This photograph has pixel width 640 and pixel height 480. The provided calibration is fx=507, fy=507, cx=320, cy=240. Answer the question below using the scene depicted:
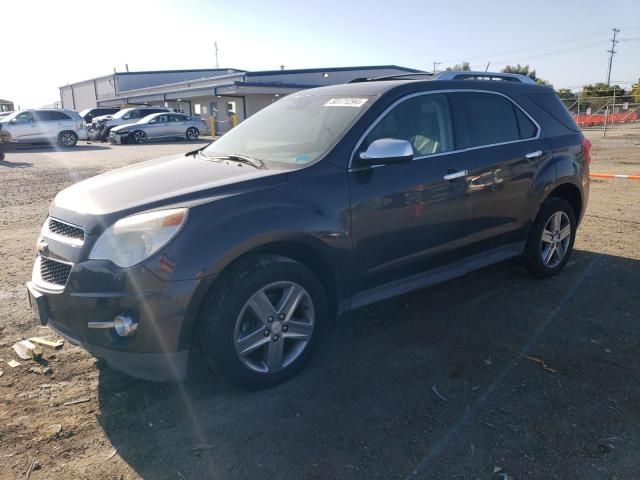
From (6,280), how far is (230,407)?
3.36 meters

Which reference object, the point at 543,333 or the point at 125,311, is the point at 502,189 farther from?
the point at 125,311

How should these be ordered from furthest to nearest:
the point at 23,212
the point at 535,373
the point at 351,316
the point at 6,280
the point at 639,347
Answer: the point at 23,212 → the point at 6,280 → the point at 351,316 → the point at 639,347 → the point at 535,373

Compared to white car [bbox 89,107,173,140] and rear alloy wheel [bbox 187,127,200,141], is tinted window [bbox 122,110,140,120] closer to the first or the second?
white car [bbox 89,107,173,140]

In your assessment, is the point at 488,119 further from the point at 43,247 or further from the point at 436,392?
the point at 43,247

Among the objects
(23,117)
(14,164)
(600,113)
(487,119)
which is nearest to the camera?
(487,119)

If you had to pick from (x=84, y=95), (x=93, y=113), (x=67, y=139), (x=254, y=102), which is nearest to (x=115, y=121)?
(x=67, y=139)

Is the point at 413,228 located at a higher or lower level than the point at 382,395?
higher

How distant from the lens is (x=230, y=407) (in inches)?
120

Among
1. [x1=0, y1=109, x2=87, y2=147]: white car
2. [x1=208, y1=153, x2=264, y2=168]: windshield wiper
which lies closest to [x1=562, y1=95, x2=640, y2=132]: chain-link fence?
[x1=0, y1=109, x2=87, y2=147]: white car

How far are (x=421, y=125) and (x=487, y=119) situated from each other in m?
0.81

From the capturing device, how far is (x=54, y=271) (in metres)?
3.01

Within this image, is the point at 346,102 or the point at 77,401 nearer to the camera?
the point at 77,401

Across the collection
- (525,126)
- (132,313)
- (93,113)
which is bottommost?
(132,313)

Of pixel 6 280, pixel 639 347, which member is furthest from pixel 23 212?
pixel 639 347
